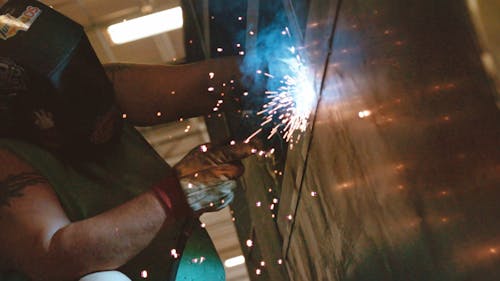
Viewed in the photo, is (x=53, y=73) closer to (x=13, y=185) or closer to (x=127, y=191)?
(x=13, y=185)

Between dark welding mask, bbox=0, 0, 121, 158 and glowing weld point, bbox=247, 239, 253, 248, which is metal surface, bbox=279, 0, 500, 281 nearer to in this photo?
dark welding mask, bbox=0, 0, 121, 158

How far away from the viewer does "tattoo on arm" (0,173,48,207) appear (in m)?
1.51

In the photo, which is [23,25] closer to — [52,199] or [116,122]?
[116,122]

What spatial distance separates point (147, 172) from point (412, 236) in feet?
3.60

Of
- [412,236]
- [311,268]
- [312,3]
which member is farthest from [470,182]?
[311,268]

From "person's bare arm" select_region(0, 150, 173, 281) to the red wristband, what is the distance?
0.05 ft

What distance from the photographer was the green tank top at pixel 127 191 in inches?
63.7

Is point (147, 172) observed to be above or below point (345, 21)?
below

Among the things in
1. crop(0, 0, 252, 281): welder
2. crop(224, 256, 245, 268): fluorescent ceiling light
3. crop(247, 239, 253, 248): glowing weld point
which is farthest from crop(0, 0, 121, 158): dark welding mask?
crop(224, 256, 245, 268): fluorescent ceiling light

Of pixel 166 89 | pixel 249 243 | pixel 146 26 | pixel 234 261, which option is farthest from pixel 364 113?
pixel 234 261

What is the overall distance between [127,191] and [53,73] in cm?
42

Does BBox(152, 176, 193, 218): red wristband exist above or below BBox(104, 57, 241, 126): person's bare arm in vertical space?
below

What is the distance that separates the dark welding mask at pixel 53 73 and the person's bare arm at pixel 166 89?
0.15m

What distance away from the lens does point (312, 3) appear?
130 centimetres
